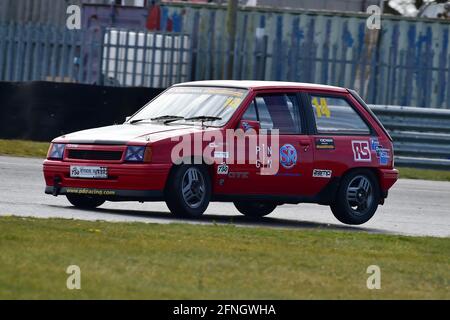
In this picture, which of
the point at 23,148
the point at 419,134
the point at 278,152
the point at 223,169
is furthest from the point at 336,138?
the point at 419,134

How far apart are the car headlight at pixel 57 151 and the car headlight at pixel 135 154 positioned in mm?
841

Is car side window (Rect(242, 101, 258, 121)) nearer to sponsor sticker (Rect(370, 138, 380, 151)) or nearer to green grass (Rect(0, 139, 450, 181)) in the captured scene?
sponsor sticker (Rect(370, 138, 380, 151))

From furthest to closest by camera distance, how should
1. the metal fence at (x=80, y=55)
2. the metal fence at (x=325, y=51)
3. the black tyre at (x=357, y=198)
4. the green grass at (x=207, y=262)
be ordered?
the metal fence at (x=325, y=51), the metal fence at (x=80, y=55), the black tyre at (x=357, y=198), the green grass at (x=207, y=262)

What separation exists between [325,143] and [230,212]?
161cm

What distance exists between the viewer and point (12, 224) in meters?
10.9

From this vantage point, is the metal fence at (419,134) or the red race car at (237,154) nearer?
the red race car at (237,154)

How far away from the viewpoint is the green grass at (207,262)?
26.5 feet

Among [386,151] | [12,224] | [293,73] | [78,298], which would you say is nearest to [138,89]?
[293,73]

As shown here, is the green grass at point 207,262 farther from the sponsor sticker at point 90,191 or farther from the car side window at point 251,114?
the car side window at point 251,114

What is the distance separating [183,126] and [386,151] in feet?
8.24

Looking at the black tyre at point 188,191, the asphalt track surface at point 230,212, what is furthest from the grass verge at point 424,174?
the black tyre at point 188,191

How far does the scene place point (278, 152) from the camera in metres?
13.4

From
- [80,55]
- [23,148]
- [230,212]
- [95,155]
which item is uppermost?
[80,55]

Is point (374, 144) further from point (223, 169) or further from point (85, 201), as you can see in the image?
point (85, 201)
